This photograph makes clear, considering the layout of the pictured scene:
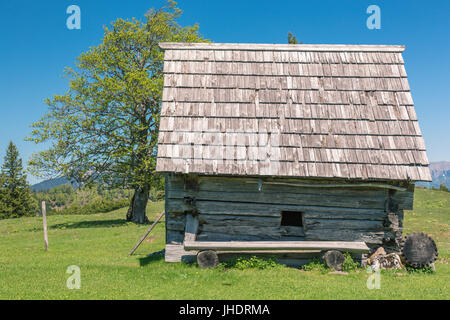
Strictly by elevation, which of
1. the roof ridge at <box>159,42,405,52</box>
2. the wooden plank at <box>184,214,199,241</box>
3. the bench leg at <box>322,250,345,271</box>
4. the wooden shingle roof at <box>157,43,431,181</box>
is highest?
the roof ridge at <box>159,42,405,52</box>

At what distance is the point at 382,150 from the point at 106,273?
8347mm

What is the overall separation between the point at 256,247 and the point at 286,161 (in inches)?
98.0

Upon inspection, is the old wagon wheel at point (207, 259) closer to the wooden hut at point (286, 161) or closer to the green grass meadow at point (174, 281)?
the green grass meadow at point (174, 281)

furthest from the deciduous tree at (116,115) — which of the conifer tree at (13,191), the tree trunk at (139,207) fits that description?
the conifer tree at (13,191)

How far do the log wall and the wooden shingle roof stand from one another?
73 centimetres

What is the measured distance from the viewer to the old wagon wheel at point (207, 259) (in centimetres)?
1007

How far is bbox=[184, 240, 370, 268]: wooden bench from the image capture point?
32.7ft

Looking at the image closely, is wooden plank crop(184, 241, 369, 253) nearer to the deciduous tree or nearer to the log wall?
the log wall

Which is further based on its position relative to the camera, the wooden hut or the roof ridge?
the roof ridge

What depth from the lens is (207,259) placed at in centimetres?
1010

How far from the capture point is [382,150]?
10.8 metres

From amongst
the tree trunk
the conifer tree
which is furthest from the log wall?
the conifer tree
